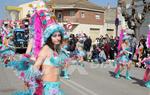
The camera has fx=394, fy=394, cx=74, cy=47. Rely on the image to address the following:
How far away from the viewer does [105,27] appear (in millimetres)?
61406

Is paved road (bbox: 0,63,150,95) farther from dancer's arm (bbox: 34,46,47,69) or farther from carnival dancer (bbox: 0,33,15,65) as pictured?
dancer's arm (bbox: 34,46,47,69)

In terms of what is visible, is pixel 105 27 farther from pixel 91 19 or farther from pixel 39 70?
pixel 39 70

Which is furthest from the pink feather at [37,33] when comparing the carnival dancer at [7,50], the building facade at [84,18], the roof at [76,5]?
the roof at [76,5]

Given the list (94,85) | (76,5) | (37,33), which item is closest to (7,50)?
(94,85)

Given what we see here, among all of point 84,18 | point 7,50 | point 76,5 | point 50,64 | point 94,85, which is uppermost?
point 76,5

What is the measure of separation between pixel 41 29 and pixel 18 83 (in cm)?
505

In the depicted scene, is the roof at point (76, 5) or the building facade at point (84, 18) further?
the roof at point (76, 5)

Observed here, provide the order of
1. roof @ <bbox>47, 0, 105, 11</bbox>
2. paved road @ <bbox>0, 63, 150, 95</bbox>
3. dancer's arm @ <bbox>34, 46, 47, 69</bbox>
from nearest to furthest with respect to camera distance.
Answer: dancer's arm @ <bbox>34, 46, 47, 69</bbox> < paved road @ <bbox>0, 63, 150, 95</bbox> < roof @ <bbox>47, 0, 105, 11</bbox>

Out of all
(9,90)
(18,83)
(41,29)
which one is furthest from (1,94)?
(41,29)

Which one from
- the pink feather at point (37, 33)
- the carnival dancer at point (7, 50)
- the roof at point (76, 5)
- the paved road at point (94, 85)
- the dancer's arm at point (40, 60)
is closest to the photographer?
the dancer's arm at point (40, 60)

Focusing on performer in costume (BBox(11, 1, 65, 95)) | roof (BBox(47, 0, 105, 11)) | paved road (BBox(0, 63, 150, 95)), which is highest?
roof (BBox(47, 0, 105, 11))

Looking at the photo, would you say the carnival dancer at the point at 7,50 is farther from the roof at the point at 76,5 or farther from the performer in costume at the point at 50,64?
the roof at the point at 76,5

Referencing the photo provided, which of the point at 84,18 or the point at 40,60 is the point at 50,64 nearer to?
the point at 40,60

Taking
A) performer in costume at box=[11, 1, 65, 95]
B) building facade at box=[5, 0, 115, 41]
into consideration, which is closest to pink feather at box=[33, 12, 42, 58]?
performer in costume at box=[11, 1, 65, 95]
